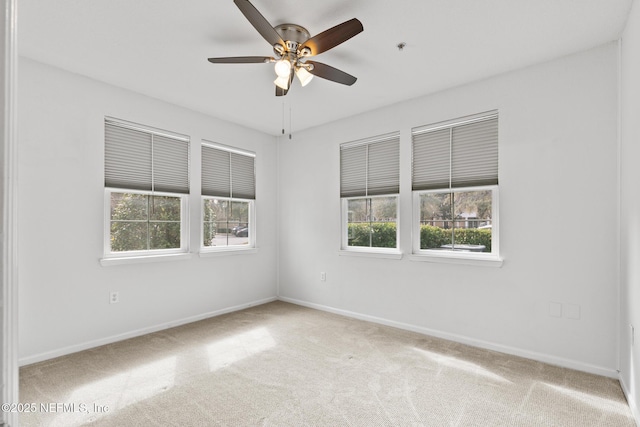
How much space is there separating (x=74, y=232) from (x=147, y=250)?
2.48ft

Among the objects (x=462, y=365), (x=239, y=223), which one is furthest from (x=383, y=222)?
(x=239, y=223)

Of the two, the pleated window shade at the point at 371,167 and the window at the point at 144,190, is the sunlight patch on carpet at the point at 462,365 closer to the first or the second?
the pleated window shade at the point at 371,167

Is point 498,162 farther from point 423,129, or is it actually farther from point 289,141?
point 289,141

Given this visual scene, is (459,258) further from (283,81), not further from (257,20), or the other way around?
(257,20)

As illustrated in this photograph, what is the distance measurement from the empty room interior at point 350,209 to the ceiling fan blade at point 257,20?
0.06 ft

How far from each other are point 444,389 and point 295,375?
3.80ft

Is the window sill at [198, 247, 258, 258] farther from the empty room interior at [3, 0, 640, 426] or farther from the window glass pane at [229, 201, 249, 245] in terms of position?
the window glass pane at [229, 201, 249, 245]

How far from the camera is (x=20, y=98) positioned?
2.84 m

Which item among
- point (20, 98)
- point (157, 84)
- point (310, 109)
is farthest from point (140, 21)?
point (310, 109)

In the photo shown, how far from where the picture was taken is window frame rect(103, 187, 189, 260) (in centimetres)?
340

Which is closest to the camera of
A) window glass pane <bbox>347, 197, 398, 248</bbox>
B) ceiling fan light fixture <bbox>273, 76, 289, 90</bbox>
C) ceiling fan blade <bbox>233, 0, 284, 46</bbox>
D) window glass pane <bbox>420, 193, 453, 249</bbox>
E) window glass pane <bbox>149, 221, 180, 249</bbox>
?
ceiling fan blade <bbox>233, 0, 284, 46</bbox>

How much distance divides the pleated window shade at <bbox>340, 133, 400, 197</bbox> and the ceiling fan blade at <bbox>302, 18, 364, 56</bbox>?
1.91m

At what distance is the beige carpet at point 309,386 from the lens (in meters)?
2.13

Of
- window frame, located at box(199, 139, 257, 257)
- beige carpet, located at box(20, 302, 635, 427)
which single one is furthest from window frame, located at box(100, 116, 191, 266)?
beige carpet, located at box(20, 302, 635, 427)
